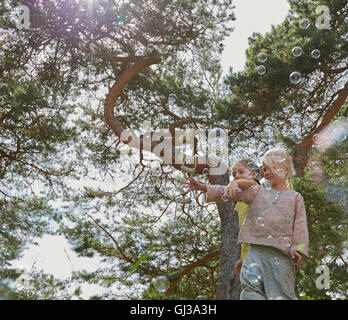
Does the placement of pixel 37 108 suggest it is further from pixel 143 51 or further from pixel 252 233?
pixel 252 233

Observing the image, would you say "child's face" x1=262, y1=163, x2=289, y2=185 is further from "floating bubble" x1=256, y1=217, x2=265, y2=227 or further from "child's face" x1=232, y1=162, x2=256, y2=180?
"floating bubble" x1=256, y1=217, x2=265, y2=227

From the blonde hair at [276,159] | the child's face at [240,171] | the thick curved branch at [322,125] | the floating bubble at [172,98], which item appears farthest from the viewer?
the floating bubble at [172,98]

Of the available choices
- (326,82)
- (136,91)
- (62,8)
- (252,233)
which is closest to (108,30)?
(62,8)

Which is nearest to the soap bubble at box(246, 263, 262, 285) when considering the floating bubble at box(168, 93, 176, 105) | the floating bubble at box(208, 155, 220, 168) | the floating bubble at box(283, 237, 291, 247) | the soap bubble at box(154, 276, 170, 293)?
the floating bubble at box(283, 237, 291, 247)

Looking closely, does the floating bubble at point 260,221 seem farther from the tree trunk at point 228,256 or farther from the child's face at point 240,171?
the tree trunk at point 228,256

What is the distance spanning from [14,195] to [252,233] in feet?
24.2

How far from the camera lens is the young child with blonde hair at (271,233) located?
211cm

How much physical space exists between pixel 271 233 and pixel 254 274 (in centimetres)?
24

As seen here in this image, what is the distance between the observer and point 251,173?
2709 mm

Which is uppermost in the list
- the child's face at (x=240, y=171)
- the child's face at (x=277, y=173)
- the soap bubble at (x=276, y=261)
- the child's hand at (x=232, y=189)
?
the child's face at (x=240, y=171)

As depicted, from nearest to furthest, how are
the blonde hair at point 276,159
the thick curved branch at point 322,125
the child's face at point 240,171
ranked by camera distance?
1. the blonde hair at point 276,159
2. the child's face at point 240,171
3. the thick curved branch at point 322,125

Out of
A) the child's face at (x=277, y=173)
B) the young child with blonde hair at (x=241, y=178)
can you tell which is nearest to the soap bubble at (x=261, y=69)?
the young child with blonde hair at (x=241, y=178)

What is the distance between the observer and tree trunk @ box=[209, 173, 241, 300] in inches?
208

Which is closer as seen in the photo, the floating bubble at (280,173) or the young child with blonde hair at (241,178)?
the young child with blonde hair at (241,178)
